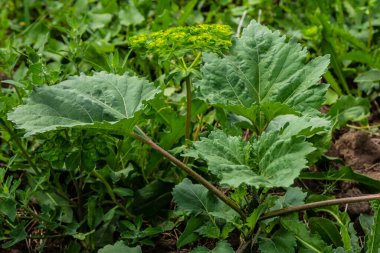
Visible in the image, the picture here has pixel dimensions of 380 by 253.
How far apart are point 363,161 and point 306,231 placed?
1.94ft

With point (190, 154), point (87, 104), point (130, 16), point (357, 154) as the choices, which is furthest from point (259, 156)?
point (130, 16)

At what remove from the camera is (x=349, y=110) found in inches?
95.6

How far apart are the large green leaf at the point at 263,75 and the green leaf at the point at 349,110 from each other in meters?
0.59

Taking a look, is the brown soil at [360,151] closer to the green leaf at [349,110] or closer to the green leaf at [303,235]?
the green leaf at [349,110]

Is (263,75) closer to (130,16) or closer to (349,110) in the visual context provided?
(349,110)

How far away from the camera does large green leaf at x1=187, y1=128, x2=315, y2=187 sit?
4.88 feet

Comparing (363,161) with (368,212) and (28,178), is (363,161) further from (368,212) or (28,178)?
(28,178)

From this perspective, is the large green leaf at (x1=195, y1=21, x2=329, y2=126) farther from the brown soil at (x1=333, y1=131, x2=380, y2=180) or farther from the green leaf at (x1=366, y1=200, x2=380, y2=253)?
the brown soil at (x1=333, y1=131, x2=380, y2=180)

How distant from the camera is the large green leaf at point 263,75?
1.80 metres

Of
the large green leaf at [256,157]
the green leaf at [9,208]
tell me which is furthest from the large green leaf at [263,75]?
the green leaf at [9,208]

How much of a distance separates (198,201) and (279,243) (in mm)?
305

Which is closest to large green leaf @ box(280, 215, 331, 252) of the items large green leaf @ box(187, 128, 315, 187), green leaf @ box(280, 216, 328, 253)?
green leaf @ box(280, 216, 328, 253)

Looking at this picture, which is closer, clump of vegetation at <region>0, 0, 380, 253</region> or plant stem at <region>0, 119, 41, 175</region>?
clump of vegetation at <region>0, 0, 380, 253</region>

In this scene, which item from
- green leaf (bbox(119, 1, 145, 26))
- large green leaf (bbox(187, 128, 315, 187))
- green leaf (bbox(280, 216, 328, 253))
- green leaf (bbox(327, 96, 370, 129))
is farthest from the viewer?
green leaf (bbox(119, 1, 145, 26))
